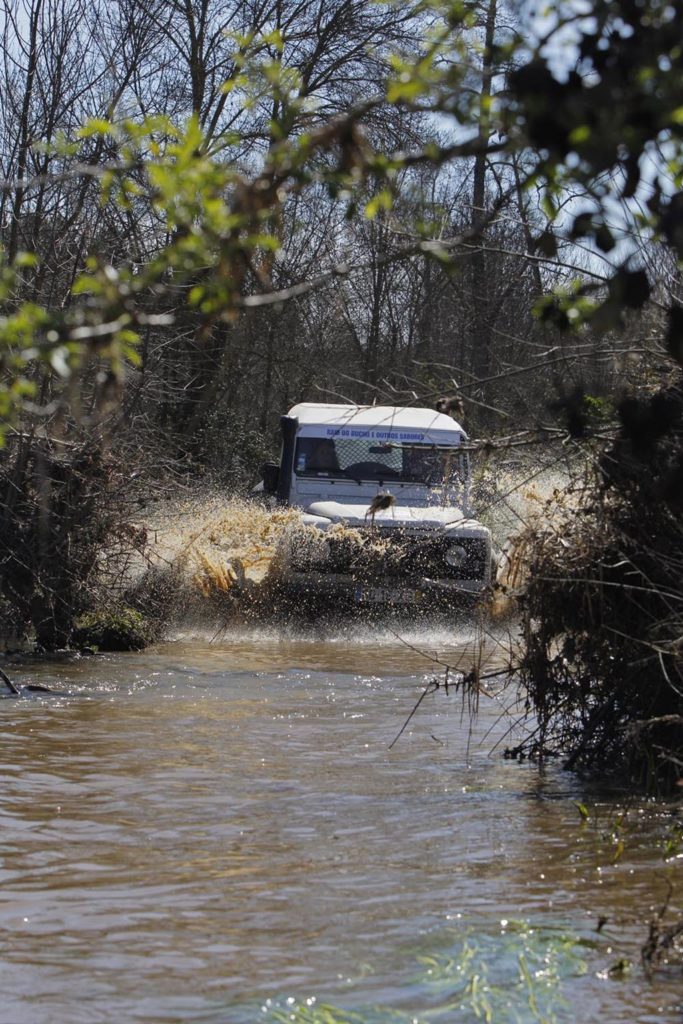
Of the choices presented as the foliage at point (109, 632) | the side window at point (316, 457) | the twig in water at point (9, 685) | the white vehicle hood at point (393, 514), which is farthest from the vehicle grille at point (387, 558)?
the twig in water at point (9, 685)

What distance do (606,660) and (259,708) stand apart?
11.8 ft

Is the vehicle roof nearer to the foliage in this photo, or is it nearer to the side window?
the side window

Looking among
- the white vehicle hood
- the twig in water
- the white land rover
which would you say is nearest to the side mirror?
the white land rover

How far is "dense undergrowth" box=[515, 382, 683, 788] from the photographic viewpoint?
7277 millimetres

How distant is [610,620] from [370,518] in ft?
25.4

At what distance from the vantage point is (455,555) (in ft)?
49.9

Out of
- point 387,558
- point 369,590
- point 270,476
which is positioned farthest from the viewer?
point 270,476

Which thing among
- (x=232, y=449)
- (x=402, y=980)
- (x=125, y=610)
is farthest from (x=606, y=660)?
(x=232, y=449)

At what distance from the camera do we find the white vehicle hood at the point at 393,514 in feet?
49.6

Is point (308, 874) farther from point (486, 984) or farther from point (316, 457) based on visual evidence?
point (316, 457)

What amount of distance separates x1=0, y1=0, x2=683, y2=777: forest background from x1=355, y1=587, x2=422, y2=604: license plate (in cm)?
262

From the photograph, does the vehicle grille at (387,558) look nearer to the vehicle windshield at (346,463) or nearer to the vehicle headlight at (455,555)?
the vehicle headlight at (455,555)

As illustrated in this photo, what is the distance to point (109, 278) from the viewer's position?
2557 mm

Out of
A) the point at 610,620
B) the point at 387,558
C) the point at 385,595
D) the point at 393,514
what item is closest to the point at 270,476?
the point at 393,514
